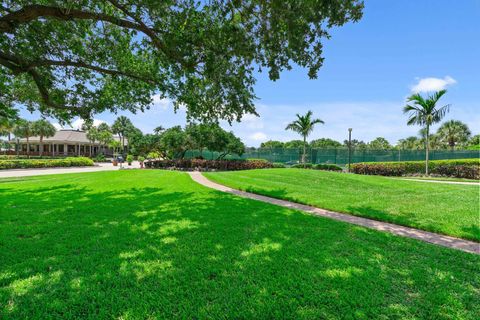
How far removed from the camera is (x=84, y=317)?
2.25 m

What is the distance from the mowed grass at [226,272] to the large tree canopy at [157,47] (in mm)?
4353

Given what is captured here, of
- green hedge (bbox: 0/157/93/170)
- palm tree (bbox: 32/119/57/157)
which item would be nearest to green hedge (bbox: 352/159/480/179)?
green hedge (bbox: 0/157/93/170)

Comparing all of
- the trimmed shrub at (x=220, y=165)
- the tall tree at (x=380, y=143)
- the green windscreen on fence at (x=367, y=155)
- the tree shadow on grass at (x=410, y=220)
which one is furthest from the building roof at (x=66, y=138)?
the tall tree at (x=380, y=143)

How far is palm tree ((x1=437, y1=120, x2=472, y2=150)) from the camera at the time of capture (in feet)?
137

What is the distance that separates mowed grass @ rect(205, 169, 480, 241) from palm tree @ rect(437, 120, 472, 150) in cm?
4377

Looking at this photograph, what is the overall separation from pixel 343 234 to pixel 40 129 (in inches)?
2026

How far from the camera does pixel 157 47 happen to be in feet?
24.1

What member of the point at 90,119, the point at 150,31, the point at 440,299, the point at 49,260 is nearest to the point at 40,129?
the point at 90,119

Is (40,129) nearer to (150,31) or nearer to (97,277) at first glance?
(150,31)

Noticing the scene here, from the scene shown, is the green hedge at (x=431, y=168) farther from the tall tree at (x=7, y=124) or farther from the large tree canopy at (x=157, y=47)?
the tall tree at (x=7, y=124)

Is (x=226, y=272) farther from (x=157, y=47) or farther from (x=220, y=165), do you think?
(x=220, y=165)

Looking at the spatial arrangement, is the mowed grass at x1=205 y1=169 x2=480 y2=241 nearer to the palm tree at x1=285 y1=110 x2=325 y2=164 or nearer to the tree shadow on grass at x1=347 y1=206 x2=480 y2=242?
the tree shadow on grass at x1=347 y1=206 x2=480 y2=242

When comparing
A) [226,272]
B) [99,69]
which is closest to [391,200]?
[226,272]

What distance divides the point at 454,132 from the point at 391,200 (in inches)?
1881
